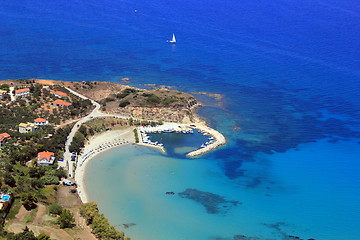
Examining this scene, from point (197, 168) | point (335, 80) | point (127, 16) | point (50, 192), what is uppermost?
point (127, 16)

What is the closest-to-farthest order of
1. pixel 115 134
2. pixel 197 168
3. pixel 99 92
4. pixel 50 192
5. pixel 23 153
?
pixel 50 192
pixel 23 153
pixel 197 168
pixel 115 134
pixel 99 92

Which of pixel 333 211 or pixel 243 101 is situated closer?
pixel 333 211

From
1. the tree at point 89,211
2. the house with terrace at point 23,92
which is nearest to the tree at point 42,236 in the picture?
the tree at point 89,211

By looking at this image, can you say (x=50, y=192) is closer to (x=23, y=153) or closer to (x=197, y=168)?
(x=23, y=153)

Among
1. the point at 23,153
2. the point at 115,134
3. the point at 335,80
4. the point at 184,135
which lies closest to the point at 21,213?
the point at 23,153

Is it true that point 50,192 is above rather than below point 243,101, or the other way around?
below

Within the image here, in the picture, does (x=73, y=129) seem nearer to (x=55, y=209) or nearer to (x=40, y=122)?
(x=40, y=122)

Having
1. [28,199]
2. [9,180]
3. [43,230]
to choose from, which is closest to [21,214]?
[28,199]
